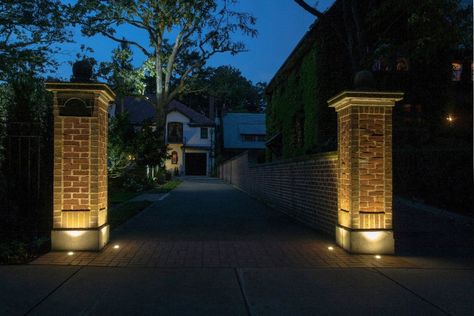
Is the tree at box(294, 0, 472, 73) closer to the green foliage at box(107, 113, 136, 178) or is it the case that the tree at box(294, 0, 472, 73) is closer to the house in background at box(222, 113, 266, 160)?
the green foliage at box(107, 113, 136, 178)

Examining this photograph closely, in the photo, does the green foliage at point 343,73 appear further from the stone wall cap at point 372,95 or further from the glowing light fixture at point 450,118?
the stone wall cap at point 372,95

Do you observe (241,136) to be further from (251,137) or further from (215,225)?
(215,225)

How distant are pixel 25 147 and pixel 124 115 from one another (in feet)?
47.0

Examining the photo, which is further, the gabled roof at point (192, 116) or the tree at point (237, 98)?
the tree at point (237, 98)

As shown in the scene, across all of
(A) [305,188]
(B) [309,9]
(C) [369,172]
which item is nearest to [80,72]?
(C) [369,172]

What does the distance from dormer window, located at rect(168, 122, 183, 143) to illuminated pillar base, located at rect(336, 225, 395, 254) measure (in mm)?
47747

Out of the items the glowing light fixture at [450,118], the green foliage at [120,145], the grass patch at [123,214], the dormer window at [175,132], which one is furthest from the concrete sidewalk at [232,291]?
the dormer window at [175,132]

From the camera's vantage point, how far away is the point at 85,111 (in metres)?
7.39

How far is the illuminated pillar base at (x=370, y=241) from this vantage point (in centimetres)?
724

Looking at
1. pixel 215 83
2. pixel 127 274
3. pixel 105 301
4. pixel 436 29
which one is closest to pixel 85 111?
pixel 127 274

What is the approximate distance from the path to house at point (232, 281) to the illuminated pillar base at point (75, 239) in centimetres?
23

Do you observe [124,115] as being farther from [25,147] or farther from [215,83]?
[25,147]

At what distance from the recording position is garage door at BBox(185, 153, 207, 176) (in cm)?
5600

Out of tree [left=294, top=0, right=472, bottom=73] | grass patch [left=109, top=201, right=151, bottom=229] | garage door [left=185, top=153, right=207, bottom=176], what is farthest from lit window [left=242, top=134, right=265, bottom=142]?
grass patch [left=109, top=201, right=151, bottom=229]
